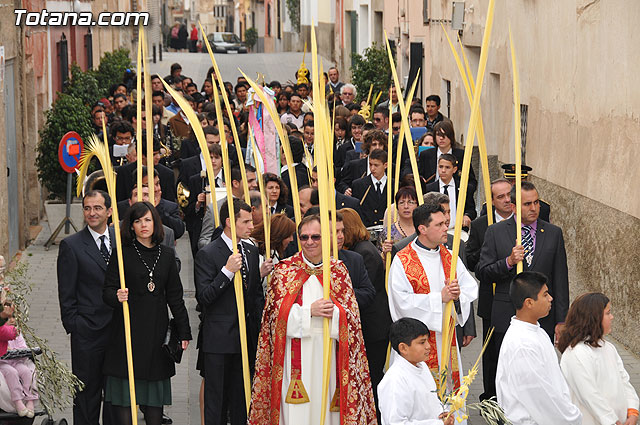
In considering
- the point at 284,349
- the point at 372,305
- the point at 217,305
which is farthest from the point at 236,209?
the point at 372,305

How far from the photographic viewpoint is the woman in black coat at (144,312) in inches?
309

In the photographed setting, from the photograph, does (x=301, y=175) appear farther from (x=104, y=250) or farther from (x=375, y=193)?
(x=104, y=250)

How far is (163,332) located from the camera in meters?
7.97

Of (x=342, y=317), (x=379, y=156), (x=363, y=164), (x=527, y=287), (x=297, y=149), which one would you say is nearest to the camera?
(x=527, y=287)

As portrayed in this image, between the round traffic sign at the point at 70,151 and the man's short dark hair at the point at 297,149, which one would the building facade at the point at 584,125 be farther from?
the round traffic sign at the point at 70,151

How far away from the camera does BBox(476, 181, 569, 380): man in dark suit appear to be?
859 centimetres

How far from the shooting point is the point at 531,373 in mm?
6730

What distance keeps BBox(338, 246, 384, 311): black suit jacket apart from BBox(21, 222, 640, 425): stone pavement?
1.75 m

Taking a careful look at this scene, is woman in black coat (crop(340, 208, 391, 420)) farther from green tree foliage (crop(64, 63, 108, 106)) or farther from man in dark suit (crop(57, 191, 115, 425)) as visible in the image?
green tree foliage (crop(64, 63, 108, 106))

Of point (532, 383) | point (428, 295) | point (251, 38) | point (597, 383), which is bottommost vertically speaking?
point (597, 383)

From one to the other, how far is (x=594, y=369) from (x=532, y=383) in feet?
1.76

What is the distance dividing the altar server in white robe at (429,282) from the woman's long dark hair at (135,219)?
1523mm

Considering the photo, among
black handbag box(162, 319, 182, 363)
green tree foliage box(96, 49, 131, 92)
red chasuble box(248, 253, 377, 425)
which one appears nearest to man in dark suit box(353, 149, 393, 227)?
black handbag box(162, 319, 182, 363)

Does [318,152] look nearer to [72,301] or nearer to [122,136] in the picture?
[72,301]
